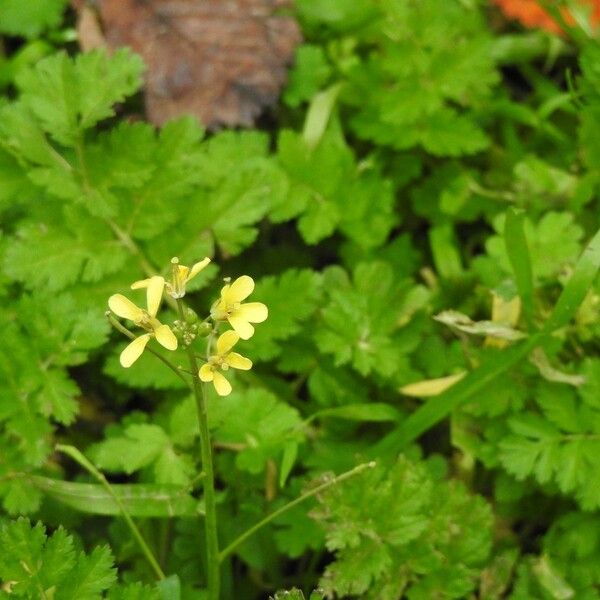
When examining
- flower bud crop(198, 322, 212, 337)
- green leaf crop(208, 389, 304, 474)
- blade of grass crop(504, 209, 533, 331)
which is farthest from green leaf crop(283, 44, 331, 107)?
flower bud crop(198, 322, 212, 337)

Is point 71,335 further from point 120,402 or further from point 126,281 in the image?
point 120,402

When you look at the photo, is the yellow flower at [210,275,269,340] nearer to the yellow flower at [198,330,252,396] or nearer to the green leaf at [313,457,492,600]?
the yellow flower at [198,330,252,396]

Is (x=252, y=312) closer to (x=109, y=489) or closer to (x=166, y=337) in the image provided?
(x=166, y=337)

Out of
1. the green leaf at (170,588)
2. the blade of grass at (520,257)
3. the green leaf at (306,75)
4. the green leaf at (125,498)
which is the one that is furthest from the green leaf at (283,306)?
the green leaf at (306,75)

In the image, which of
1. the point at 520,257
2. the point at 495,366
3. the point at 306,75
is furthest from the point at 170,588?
the point at 306,75

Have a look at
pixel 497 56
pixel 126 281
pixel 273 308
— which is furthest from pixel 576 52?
pixel 126 281

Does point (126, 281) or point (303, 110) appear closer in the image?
point (126, 281)
